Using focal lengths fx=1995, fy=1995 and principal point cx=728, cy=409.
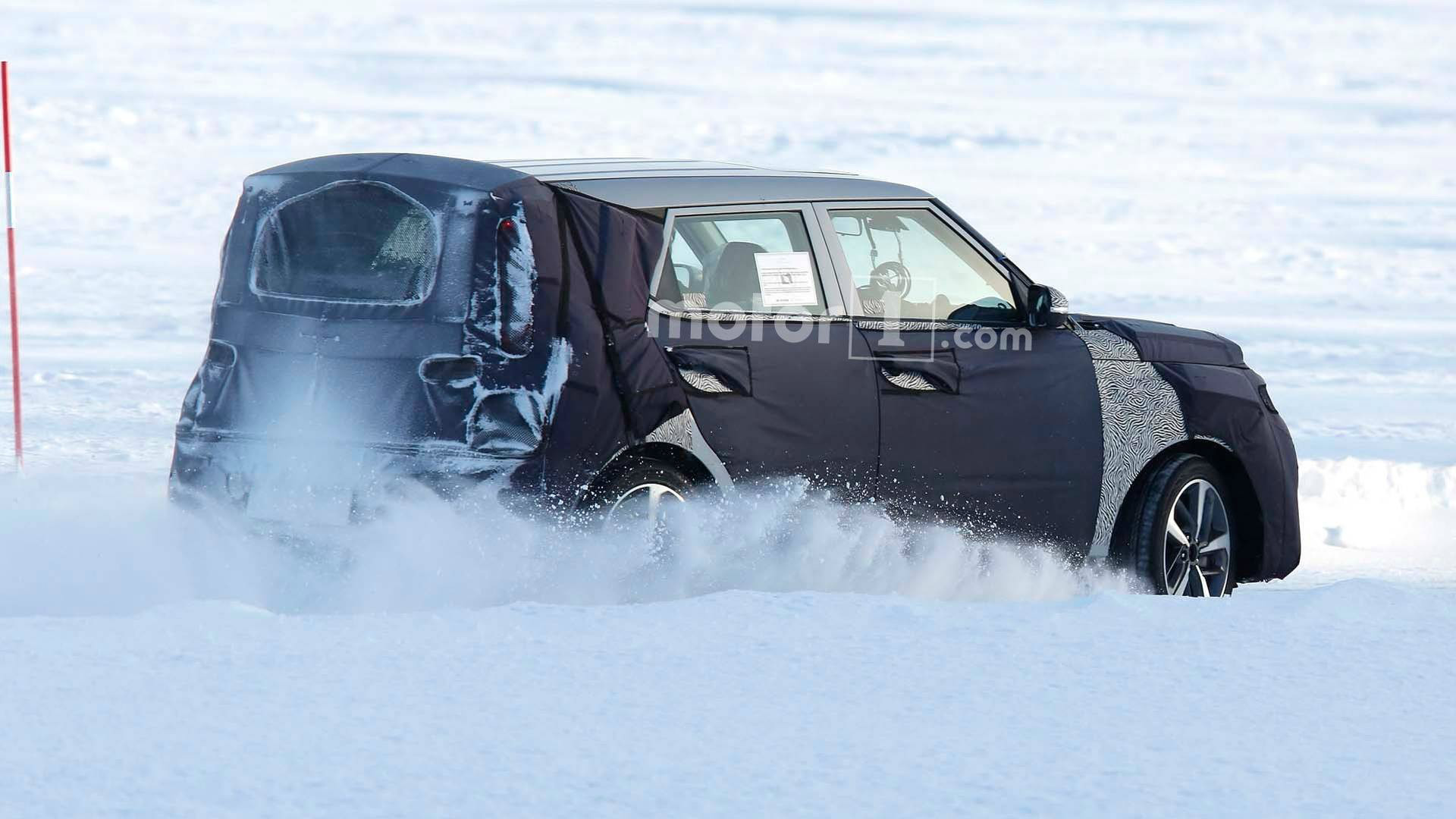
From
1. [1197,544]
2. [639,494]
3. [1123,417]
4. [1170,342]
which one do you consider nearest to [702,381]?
[639,494]

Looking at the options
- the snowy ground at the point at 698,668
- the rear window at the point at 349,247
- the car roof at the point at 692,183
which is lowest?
the snowy ground at the point at 698,668

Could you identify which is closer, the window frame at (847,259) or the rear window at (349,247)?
the rear window at (349,247)

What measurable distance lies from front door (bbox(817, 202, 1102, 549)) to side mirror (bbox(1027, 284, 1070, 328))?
7 centimetres

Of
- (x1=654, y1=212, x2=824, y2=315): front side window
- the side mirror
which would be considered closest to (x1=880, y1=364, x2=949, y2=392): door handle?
(x1=654, y1=212, x2=824, y2=315): front side window

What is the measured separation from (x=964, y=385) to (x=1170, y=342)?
1.05 m

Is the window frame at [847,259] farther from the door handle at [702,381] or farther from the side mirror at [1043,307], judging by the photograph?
the door handle at [702,381]

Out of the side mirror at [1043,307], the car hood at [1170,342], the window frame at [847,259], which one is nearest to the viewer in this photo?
the window frame at [847,259]

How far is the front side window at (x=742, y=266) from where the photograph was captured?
638 centimetres

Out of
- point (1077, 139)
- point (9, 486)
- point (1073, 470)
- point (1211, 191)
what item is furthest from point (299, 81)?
point (1073, 470)

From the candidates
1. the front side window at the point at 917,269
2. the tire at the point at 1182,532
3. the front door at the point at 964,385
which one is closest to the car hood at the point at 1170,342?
the front door at the point at 964,385

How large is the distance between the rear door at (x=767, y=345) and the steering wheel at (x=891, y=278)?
257 mm

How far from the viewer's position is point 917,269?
22.9 feet

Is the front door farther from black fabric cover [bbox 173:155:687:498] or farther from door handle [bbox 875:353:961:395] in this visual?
black fabric cover [bbox 173:155:687:498]

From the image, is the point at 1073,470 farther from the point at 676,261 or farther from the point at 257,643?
the point at 257,643
